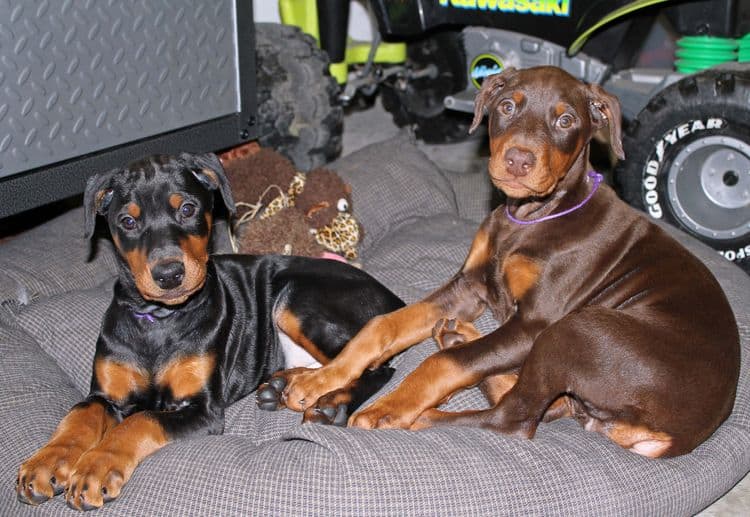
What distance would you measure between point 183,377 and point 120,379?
Answer: 0.77 feet

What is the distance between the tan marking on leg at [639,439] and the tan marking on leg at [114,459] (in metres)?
1.64

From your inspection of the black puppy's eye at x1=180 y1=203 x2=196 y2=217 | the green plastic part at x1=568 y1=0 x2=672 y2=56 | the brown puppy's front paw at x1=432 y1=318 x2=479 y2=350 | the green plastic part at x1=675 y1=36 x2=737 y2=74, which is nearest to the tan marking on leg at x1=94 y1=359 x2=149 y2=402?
the black puppy's eye at x1=180 y1=203 x2=196 y2=217

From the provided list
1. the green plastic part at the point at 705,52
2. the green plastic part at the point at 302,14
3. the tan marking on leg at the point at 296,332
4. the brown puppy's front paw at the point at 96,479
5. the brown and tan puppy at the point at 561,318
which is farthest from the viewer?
the green plastic part at the point at 302,14

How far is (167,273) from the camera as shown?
3.03 meters

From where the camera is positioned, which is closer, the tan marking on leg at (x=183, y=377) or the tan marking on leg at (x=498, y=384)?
the tan marking on leg at (x=183, y=377)

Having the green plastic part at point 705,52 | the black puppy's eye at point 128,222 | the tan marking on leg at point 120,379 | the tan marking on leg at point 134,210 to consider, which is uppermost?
the green plastic part at point 705,52

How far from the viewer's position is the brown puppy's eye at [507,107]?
3506mm

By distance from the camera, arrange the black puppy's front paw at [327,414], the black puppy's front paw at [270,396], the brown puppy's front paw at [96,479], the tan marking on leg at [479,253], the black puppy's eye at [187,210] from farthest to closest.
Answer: the tan marking on leg at [479,253] → the black puppy's front paw at [270,396] → the black puppy's front paw at [327,414] → the black puppy's eye at [187,210] → the brown puppy's front paw at [96,479]

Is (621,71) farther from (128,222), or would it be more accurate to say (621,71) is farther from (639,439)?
(128,222)

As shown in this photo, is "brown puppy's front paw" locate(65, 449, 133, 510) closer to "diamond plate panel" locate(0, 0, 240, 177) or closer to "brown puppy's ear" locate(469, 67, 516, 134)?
"diamond plate panel" locate(0, 0, 240, 177)

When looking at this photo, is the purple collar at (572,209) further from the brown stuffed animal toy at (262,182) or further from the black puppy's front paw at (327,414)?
the brown stuffed animal toy at (262,182)

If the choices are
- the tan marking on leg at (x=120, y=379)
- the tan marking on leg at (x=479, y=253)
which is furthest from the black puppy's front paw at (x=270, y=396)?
Result: the tan marking on leg at (x=479, y=253)

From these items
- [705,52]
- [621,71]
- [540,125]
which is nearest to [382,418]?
[540,125]

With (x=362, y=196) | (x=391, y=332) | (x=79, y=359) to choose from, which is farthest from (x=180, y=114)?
(x=391, y=332)
